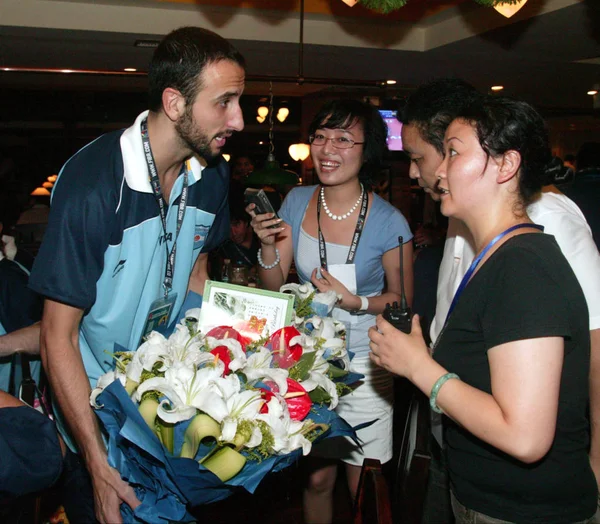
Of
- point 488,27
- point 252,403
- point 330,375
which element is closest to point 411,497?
point 330,375

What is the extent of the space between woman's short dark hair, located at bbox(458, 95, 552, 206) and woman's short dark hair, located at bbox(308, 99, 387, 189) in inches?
47.2

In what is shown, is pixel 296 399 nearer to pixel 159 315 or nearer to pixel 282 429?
pixel 282 429

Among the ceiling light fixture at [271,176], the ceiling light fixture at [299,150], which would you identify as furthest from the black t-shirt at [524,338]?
the ceiling light fixture at [299,150]

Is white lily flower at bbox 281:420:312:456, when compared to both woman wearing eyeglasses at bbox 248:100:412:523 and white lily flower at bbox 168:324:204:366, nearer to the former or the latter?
white lily flower at bbox 168:324:204:366

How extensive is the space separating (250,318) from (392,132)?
8.27m

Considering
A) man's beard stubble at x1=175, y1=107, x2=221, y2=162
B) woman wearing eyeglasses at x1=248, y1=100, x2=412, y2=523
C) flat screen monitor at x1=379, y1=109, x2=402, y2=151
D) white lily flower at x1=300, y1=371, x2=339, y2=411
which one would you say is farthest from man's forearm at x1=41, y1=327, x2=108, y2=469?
flat screen monitor at x1=379, y1=109, x2=402, y2=151

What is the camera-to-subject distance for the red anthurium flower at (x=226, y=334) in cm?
156

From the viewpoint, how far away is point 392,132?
31.0ft

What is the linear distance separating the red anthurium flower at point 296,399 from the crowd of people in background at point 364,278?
0.75 feet

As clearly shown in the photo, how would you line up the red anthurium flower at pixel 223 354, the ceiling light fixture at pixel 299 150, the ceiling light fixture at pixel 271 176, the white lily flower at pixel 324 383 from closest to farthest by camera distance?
the red anthurium flower at pixel 223 354 → the white lily flower at pixel 324 383 → the ceiling light fixture at pixel 271 176 → the ceiling light fixture at pixel 299 150

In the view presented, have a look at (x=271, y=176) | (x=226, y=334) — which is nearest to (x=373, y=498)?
(x=226, y=334)

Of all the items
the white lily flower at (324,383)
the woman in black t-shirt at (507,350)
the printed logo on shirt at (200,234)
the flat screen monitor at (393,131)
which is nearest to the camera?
the woman in black t-shirt at (507,350)

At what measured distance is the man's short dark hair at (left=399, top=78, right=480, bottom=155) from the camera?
2.05m

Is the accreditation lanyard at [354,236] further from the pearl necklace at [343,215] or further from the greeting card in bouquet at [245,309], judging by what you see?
the greeting card in bouquet at [245,309]
